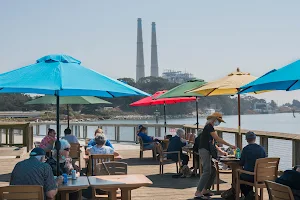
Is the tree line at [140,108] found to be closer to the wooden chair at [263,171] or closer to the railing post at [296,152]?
the railing post at [296,152]

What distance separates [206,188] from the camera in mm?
7504

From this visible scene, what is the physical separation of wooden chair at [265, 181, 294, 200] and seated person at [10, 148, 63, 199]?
2.29 metres

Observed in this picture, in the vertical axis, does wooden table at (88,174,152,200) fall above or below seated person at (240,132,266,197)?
below

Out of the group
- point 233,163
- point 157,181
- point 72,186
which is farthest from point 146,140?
point 72,186

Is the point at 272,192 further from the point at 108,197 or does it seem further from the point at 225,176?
the point at 225,176

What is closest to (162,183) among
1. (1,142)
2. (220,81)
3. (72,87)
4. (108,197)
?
(220,81)

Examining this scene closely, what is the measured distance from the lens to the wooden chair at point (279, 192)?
13.8 ft

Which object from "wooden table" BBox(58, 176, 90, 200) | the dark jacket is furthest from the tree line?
"wooden table" BBox(58, 176, 90, 200)

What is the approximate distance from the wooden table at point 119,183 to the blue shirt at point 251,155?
190 centimetres

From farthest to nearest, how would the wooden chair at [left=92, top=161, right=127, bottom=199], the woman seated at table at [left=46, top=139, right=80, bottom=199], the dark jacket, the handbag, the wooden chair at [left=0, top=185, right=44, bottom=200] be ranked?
the dark jacket, the handbag, the wooden chair at [left=92, top=161, right=127, bottom=199], the woman seated at table at [left=46, top=139, right=80, bottom=199], the wooden chair at [left=0, top=185, right=44, bottom=200]

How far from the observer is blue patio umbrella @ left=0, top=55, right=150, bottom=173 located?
16.4ft

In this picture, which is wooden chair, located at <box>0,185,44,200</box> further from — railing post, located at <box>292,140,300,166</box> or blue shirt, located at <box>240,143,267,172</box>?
railing post, located at <box>292,140,300,166</box>

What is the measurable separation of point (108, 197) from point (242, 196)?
2654 mm

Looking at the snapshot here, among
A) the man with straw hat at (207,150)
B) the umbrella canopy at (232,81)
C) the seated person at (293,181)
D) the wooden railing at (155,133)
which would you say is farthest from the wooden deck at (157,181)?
the seated person at (293,181)
